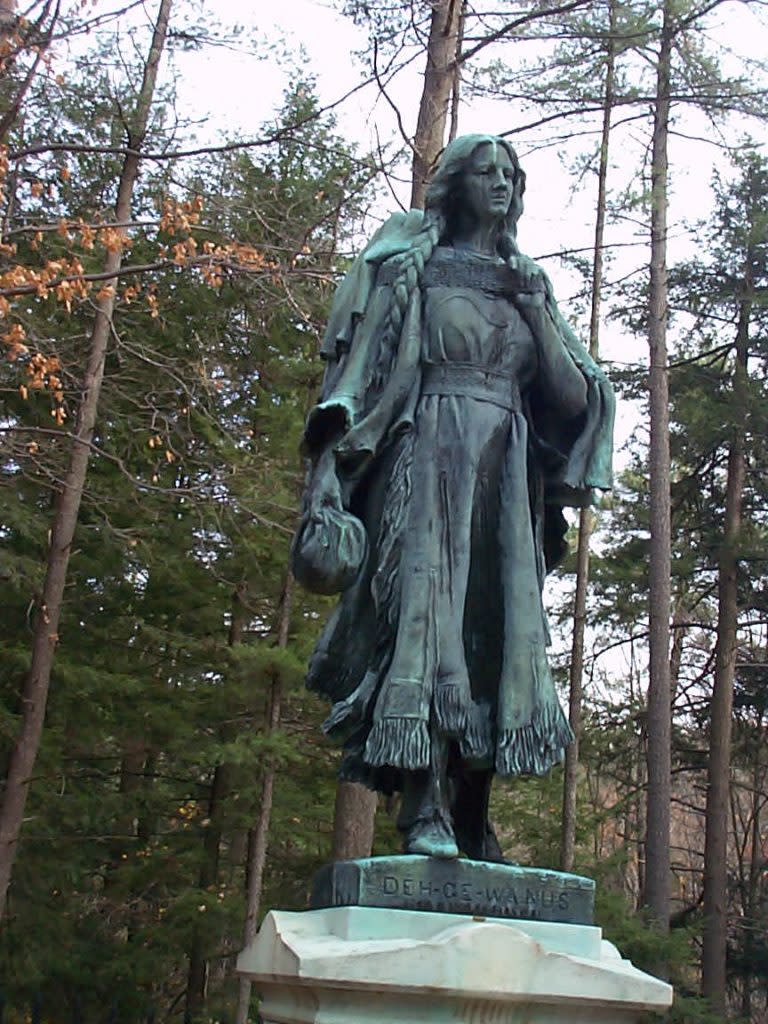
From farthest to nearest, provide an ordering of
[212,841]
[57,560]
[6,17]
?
[212,841] < [57,560] < [6,17]

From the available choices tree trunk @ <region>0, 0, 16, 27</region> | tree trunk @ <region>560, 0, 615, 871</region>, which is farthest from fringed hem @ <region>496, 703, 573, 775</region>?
tree trunk @ <region>560, 0, 615, 871</region>

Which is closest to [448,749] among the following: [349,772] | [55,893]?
[349,772]

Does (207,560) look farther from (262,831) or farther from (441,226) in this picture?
(441,226)

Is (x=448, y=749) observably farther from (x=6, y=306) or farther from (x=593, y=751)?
(x=593, y=751)

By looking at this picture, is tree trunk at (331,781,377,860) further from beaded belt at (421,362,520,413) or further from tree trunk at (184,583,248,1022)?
beaded belt at (421,362,520,413)

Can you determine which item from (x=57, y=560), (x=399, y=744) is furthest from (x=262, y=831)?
(x=399, y=744)

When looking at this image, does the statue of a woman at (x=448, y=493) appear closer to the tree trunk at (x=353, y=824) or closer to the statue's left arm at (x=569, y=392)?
the statue's left arm at (x=569, y=392)

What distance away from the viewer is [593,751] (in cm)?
1861

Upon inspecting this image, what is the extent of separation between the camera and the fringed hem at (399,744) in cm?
359

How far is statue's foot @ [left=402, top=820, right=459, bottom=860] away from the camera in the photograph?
137 inches

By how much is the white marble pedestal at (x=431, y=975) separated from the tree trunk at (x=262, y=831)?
872cm

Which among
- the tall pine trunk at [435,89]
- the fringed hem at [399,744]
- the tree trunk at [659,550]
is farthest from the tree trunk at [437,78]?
the fringed hem at [399,744]

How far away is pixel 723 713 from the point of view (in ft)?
58.3

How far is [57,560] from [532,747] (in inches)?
363
